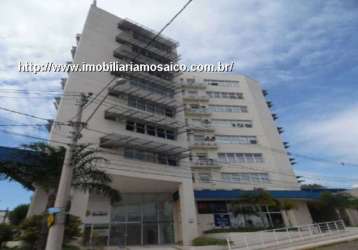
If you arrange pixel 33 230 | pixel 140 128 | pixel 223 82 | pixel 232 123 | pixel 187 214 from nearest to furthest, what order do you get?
pixel 33 230 < pixel 187 214 < pixel 140 128 < pixel 232 123 < pixel 223 82

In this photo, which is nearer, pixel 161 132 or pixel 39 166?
pixel 39 166

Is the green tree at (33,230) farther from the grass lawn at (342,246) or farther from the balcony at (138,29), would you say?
the balcony at (138,29)

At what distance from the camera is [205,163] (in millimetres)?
29969

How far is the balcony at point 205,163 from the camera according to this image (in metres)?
29.5

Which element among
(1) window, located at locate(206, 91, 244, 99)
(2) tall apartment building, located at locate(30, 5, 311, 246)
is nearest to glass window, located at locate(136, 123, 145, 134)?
(2) tall apartment building, located at locate(30, 5, 311, 246)

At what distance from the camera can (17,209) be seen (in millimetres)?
23172

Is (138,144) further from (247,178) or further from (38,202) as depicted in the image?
(247,178)

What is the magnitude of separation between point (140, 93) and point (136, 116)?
3.30 m

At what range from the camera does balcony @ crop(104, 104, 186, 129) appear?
72.9 ft

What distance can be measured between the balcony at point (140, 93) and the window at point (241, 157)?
1078 centimetres

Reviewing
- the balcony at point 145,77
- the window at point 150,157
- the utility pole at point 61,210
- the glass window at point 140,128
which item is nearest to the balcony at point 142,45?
the balcony at point 145,77

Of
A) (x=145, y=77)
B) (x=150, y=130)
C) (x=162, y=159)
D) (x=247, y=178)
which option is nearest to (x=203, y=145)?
(x=247, y=178)

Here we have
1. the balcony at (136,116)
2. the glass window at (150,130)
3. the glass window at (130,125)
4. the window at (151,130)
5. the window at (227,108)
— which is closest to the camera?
the balcony at (136,116)

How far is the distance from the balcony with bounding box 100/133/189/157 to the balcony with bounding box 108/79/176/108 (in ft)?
18.3
